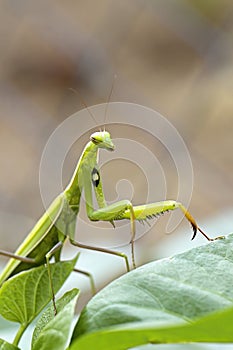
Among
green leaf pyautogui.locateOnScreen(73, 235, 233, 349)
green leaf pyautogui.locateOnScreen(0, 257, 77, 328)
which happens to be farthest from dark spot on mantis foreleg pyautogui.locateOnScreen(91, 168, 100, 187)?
green leaf pyautogui.locateOnScreen(73, 235, 233, 349)

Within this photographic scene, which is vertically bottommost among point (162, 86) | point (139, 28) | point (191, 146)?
point (191, 146)

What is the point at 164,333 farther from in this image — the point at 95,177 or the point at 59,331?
the point at 95,177

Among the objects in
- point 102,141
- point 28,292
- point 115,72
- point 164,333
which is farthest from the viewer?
point 115,72

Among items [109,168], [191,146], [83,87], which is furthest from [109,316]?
[83,87]

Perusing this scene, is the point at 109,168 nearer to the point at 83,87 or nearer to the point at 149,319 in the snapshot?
the point at 83,87

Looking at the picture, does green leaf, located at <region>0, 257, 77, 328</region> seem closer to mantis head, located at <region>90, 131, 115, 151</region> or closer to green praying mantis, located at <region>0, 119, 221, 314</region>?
green praying mantis, located at <region>0, 119, 221, 314</region>

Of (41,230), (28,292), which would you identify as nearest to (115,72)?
(41,230)
